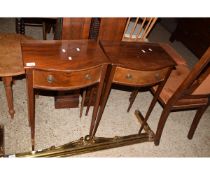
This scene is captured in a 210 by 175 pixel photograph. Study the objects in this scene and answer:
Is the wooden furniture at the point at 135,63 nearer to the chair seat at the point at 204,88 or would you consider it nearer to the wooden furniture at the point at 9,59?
the chair seat at the point at 204,88

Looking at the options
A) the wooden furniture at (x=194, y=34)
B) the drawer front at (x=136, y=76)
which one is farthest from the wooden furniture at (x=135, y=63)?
the wooden furniture at (x=194, y=34)

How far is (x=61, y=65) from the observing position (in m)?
1.27

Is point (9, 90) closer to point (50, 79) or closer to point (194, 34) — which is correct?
point (50, 79)

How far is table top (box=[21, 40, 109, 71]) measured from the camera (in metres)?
1.24

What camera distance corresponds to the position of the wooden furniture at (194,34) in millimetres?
3336

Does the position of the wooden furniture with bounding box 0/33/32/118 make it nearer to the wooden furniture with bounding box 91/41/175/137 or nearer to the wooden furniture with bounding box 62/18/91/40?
the wooden furniture with bounding box 62/18/91/40

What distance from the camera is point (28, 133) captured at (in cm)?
188

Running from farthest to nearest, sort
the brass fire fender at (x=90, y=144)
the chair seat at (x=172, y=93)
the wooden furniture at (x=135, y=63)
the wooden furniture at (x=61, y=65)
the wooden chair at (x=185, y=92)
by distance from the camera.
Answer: the chair seat at (x=172, y=93) < the brass fire fender at (x=90, y=144) < the wooden chair at (x=185, y=92) < the wooden furniture at (x=135, y=63) < the wooden furniture at (x=61, y=65)

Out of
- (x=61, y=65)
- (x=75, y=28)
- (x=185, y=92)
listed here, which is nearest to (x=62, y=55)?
(x=61, y=65)

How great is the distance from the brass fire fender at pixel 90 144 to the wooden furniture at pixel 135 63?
558 millimetres

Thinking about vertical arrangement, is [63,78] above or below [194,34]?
above

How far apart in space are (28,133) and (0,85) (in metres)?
0.66

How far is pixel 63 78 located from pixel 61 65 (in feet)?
0.26
